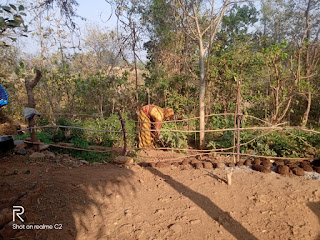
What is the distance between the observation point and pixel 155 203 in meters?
3.07

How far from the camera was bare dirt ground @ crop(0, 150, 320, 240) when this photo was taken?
2.45 meters

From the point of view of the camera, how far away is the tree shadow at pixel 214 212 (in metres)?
2.52

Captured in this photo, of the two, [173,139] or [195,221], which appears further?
[173,139]

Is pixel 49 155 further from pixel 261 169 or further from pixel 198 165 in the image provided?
pixel 261 169

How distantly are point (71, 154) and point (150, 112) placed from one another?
1.96 metres

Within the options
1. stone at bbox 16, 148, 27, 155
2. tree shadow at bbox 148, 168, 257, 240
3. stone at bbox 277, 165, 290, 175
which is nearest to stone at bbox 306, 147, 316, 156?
stone at bbox 277, 165, 290, 175

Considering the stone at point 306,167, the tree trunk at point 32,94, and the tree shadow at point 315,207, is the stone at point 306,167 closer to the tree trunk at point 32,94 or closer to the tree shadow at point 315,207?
the tree shadow at point 315,207

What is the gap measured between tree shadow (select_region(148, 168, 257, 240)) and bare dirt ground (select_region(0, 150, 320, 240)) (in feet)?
0.04

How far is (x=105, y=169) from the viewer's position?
407cm

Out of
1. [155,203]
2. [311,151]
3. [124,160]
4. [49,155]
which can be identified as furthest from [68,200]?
[311,151]

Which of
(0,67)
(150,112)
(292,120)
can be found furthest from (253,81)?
(0,67)

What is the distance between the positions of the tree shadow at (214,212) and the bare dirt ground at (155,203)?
0.01 meters

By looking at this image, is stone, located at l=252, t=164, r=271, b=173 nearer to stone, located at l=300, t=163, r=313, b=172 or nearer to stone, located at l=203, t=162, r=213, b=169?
stone, located at l=300, t=163, r=313, b=172

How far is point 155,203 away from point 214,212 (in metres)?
0.78
